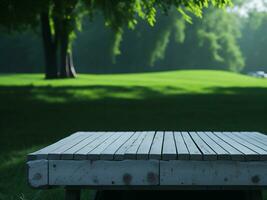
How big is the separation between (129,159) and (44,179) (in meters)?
0.68

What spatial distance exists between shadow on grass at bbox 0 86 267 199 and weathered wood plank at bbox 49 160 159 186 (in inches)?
91.1

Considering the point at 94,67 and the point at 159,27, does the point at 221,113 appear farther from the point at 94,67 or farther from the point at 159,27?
the point at 94,67

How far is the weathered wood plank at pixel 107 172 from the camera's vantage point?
4.21 metres

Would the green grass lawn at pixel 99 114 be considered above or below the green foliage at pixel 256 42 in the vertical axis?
below

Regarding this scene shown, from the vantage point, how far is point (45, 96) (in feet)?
67.6

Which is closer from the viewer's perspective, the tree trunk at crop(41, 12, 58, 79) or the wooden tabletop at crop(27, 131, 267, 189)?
the wooden tabletop at crop(27, 131, 267, 189)

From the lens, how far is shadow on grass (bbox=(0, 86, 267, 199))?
10.2m

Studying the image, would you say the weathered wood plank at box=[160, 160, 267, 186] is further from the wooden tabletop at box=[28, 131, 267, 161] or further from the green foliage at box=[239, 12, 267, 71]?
the green foliage at box=[239, 12, 267, 71]

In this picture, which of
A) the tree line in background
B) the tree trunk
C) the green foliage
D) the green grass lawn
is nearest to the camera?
the green grass lawn

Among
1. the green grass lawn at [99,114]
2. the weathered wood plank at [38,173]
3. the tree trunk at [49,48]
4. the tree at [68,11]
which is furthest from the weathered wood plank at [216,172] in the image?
the tree trunk at [49,48]

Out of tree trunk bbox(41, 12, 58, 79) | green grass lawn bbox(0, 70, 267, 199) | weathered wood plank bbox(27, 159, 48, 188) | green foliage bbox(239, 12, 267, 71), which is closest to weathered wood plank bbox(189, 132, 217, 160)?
weathered wood plank bbox(27, 159, 48, 188)

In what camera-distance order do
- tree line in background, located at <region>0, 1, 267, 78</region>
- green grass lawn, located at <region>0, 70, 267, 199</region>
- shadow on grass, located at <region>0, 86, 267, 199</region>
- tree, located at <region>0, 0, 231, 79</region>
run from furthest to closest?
tree line in background, located at <region>0, 1, 267, 78</region>, tree, located at <region>0, 0, 231, 79</region>, shadow on grass, located at <region>0, 86, 267, 199</region>, green grass lawn, located at <region>0, 70, 267, 199</region>

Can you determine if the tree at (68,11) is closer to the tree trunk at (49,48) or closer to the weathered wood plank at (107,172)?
the tree trunk at (49,48)

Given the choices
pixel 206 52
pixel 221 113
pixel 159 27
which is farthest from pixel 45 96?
pixel 206 52
